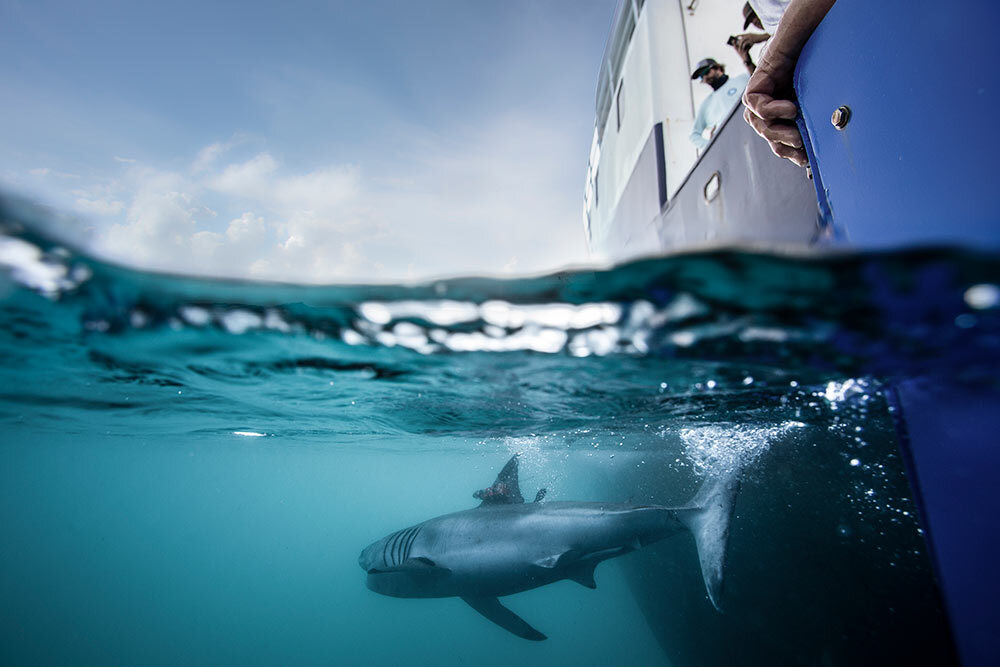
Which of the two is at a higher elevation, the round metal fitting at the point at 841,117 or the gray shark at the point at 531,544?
the round metal fitting at the point at 841,117

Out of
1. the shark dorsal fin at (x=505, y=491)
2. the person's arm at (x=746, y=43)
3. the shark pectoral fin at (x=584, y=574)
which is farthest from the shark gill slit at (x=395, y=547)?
the person's arm at (x=746, y=43)

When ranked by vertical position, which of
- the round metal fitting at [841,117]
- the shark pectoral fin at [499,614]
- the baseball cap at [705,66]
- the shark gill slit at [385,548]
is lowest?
the shark pectoral fin at [499,614]

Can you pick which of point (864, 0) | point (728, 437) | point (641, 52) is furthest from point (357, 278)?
point (728, 437)

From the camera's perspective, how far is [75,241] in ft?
9.44

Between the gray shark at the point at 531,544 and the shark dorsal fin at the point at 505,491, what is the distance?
3.57ft

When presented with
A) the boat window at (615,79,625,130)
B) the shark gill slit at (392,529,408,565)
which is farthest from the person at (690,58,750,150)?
the shark gill slit at (392,529,408,565)

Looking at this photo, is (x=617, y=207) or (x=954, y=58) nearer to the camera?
(x=954, y=58)

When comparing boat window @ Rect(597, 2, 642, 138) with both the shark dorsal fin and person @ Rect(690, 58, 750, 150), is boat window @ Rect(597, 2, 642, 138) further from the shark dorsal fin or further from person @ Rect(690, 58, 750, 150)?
the shark dorsal fin

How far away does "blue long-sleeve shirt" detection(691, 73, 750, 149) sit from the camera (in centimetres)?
522

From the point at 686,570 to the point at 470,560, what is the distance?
226 inches

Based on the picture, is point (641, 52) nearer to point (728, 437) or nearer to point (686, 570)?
point (728, 437)

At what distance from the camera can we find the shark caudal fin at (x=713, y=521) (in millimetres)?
5980

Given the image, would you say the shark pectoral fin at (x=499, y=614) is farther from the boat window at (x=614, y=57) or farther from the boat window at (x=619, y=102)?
the boat window at (x=614, y=57)

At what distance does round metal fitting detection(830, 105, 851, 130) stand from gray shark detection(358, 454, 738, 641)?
19.0 ft
